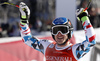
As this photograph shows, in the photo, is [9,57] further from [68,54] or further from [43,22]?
[43,22]

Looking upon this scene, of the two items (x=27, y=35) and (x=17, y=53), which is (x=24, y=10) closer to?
(x=27, y=35)

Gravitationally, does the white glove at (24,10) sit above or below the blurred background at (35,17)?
above

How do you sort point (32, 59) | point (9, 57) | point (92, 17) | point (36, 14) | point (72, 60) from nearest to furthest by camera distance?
point (72, 60) < point (9, 57) < point (32, 59) < point (92, 17) < point (36, 14)

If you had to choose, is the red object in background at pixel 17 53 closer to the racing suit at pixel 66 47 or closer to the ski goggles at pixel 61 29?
the racing suit at pixel 66 47

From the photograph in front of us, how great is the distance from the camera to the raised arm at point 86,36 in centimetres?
258

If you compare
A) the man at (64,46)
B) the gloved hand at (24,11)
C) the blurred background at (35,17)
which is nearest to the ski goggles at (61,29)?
the man at (64,46)

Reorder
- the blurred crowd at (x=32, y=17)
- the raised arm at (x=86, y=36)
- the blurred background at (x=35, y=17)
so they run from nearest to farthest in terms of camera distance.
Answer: the raised arm at (x=86, y=36) → the blurred background at (x=35, y=17) → the blurred crowd at (x=32, y=17)

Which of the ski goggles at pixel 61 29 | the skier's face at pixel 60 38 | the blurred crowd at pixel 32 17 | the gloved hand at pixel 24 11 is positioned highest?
the gloved hand at pixel 24 11

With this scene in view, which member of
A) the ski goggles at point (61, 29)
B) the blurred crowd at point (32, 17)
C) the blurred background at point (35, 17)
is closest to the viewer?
the ski goggles at point (61, 29)

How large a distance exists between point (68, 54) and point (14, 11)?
946cm

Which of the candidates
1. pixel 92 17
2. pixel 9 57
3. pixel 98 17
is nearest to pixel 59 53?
pixel 9 57

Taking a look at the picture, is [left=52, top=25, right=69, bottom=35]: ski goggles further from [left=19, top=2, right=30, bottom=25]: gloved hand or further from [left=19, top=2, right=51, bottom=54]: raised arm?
[left=19, top=2, right=30, bottom=25]: gloved hand

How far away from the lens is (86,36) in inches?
104

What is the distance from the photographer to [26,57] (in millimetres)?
4176
